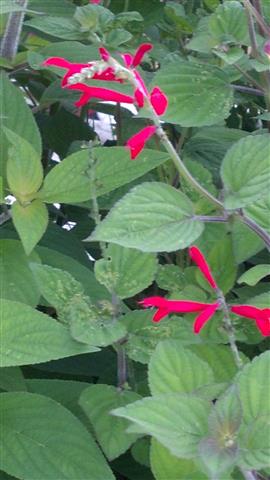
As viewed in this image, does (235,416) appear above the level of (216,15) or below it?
below

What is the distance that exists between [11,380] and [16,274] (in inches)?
3.8

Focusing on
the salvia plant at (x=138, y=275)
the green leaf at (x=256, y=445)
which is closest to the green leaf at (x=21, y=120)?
the salvia plant at (x=138, y=275)

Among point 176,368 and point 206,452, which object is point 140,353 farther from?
point 206,452

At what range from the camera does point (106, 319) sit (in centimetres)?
69

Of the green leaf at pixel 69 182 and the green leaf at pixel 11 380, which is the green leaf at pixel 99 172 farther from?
the green leaf at pixel 11 380

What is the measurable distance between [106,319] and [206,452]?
0.22m

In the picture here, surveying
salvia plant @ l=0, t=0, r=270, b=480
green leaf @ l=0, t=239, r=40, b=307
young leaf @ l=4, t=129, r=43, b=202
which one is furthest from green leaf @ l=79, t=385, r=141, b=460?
young leaf @ l=4, t=129, r=43, b=202

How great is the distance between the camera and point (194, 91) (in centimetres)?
88

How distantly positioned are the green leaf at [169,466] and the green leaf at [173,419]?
0.27ft

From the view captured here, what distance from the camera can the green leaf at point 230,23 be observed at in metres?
0.85

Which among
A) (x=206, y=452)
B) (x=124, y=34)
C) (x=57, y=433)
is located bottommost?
(x=57, y=433)

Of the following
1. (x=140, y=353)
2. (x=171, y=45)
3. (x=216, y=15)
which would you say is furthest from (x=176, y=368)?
(x=171, y=45)

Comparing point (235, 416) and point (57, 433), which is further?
point (57, 433)

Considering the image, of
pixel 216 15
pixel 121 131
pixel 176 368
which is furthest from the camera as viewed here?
pixel 121 131
